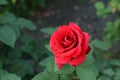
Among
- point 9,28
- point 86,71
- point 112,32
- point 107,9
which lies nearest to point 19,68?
point 9,28

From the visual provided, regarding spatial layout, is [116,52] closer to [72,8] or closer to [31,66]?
[72,8]

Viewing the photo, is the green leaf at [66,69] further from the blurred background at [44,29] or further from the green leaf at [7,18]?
the green leaf at [7,18]

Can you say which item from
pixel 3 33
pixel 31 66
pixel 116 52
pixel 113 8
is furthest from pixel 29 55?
pixel 116 52

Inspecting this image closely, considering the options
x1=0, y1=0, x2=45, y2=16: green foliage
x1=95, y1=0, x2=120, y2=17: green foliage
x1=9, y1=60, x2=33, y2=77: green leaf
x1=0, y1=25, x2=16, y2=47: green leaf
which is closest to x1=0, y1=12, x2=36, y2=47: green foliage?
x1=0, y1=25, x2=16, y2=47: green leaf

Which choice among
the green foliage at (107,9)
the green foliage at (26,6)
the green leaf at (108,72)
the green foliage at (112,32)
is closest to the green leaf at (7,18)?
the green leaf at (108,72)

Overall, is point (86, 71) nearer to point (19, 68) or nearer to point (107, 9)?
point (19, 68)
